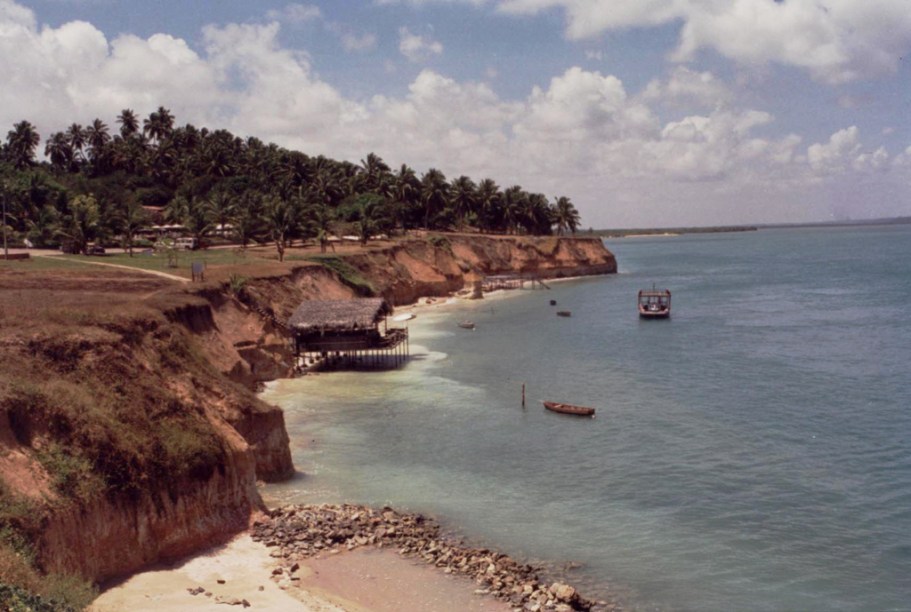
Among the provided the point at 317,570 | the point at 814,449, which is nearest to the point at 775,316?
the point at 814,449

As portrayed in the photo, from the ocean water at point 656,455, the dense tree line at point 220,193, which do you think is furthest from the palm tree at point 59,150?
the ocean water at point 656,455

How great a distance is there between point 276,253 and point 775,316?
187 feet

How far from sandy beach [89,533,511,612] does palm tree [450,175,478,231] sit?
411 feet

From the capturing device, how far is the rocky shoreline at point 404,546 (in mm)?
23719

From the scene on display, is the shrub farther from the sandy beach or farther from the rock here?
the rock

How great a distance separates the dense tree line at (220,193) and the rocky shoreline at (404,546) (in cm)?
5927

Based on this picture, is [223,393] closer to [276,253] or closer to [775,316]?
[276,253]

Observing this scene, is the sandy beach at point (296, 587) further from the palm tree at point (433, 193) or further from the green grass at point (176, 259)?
the palm tree at point (433, 193)

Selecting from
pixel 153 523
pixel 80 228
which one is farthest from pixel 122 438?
pixel 80 228

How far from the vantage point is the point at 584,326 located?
82.3 meters

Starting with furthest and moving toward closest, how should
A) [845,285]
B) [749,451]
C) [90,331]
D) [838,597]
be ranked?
[845,285], [749,451], [90,331], [838,597]

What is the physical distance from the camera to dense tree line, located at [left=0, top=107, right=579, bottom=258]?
284ft

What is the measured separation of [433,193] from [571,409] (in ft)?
335

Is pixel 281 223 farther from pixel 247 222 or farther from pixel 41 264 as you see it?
pixel 41 264
